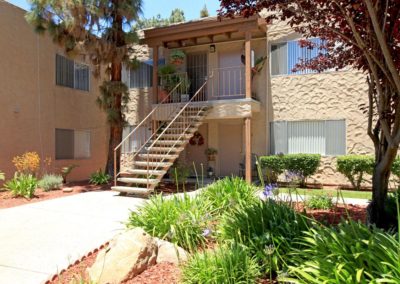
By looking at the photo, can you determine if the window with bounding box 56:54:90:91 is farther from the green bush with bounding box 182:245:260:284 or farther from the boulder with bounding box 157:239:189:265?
the green bush with bounding box 182:245:260:284

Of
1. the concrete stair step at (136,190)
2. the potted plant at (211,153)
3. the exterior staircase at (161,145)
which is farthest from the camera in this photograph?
the potted plant at (211,153)

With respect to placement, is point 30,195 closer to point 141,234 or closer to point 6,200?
point 6,200

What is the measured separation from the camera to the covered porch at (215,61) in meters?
11.8

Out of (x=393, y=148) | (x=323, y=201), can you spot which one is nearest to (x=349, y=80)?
(x=323, y=201)

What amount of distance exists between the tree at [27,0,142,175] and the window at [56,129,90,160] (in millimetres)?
3420

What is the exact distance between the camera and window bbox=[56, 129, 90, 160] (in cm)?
1502

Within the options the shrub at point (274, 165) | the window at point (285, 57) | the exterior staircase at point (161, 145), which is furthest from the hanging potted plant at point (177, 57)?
the shrub at point (274, 165)

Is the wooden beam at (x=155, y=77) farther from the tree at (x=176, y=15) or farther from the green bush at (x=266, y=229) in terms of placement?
the tree at (x=176, y=15)

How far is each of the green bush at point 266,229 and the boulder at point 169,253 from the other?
55 centimetres

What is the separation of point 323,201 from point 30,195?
758cm

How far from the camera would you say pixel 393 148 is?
4445 millimetres

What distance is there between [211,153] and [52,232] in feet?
29.1

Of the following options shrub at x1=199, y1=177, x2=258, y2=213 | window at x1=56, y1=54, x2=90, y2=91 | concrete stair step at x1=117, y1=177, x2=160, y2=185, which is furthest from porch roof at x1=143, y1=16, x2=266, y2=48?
shrub at x1=199, y1=177, x2=258, y2=213

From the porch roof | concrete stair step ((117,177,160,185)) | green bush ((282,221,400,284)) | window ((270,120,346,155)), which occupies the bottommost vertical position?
concrete stair step ((117,177,160,185))
